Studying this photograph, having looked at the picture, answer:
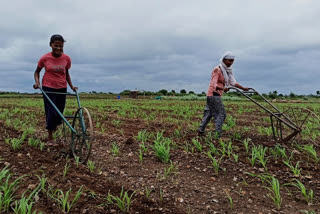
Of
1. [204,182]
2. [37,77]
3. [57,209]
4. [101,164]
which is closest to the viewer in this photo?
[57,209]

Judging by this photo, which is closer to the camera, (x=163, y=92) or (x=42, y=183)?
(x=42, y=183)

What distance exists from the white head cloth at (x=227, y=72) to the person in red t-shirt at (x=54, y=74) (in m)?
2.68

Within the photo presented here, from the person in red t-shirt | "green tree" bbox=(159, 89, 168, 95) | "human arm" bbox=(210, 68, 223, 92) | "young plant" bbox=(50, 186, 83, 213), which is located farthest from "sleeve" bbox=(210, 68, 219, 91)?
"green tree" bbox=(159, 89, 168, 95)

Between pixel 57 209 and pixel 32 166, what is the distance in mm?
1329

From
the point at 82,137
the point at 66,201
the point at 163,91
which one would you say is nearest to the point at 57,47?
the point at 82,137

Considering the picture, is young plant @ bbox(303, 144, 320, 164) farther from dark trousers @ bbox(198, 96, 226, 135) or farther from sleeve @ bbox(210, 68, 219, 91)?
sleeve @ bbox(210, 68, 219, 91)

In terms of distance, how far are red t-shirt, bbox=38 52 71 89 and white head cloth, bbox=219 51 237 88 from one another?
2.80 meters

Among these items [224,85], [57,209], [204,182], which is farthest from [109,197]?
[224,85]

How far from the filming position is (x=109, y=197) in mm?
2617

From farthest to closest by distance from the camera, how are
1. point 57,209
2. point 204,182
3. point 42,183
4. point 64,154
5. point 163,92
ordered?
point 163,92 < point 64,154 < point 204,182 < point 42,183 < point 57,209

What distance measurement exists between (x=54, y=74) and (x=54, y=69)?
4.8 inches

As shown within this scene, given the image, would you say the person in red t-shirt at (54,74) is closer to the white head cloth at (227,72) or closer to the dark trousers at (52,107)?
the dark trousers at (52,107)

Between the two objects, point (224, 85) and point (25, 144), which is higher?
point (224, 85)

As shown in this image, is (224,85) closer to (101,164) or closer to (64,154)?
(101,164)
